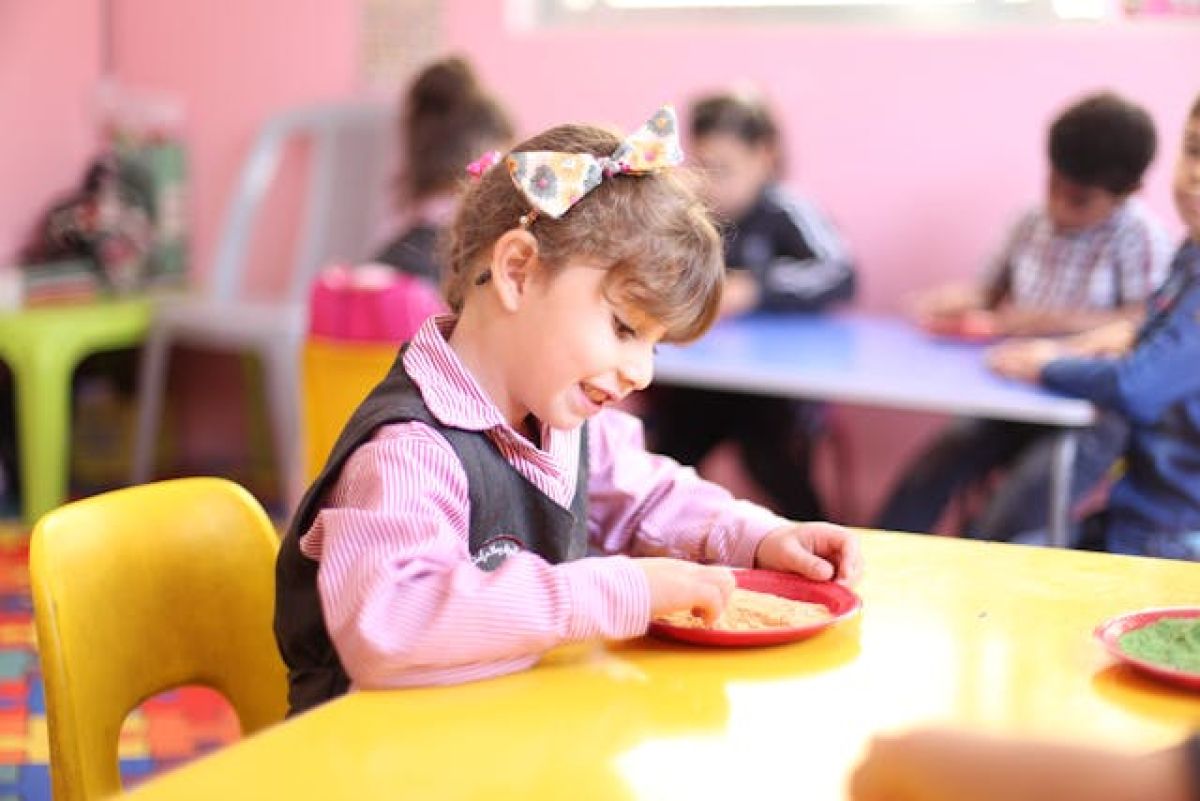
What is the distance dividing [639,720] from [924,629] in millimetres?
314

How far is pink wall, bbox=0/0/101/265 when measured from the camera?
432cm

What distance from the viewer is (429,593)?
1261 mm

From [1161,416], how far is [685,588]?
137 centimetres

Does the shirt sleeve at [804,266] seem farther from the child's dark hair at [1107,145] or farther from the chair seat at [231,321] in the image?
the chair seat at [231,321]

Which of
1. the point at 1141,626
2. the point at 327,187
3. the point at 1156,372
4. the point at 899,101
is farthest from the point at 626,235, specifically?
the point at 327,187

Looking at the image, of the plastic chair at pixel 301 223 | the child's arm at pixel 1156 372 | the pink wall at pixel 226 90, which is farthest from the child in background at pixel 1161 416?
the pink wall at pixel 226 90

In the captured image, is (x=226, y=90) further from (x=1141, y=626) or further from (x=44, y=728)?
(x=1141, y=626)

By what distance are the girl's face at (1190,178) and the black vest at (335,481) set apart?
1.14m

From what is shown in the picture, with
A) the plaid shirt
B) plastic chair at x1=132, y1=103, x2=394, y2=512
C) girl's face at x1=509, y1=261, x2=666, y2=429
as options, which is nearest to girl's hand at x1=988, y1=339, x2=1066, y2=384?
the plaid shirt

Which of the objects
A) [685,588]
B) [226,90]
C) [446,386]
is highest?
[226,90]

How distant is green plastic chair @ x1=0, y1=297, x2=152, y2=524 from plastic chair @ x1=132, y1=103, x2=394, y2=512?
19 cm

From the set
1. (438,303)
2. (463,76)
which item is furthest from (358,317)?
(463,76)

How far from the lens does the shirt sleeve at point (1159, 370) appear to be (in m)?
2.42

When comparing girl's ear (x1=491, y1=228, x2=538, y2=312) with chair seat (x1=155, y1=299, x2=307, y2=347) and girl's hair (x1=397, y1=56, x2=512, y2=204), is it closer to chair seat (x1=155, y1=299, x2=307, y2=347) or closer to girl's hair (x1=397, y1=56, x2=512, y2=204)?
girl's hair (x1=397, y1=56, x2=512, y2=204)
